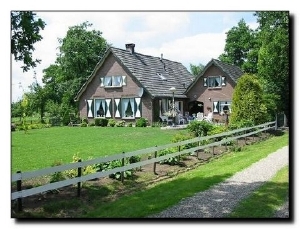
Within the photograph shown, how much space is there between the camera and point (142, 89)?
9195mm

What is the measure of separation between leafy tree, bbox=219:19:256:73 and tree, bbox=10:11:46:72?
3139 mm

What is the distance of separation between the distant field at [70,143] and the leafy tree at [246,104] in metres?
3.11

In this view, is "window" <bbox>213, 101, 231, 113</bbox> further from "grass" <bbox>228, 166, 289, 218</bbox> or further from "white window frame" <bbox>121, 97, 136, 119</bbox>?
"grass" <bbox>228, 166, 289, 218</bbox>

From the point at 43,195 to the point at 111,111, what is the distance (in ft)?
8.06

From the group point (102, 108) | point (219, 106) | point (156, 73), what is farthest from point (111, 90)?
point (219, 106)

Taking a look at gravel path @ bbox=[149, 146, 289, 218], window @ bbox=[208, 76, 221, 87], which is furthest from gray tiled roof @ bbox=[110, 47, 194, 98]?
gravel path @ bbox=[149, 146, 289, 218]

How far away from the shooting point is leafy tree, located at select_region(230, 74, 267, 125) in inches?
398

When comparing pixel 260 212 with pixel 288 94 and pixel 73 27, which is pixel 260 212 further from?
pixel 73 27

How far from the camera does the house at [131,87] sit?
7.03 meters

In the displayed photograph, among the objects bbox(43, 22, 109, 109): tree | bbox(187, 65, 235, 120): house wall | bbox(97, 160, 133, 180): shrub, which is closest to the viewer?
bbox(43, 22, 109, 109): tree

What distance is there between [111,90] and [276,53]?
3453 millimetres

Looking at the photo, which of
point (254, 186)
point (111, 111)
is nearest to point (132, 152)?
point (111, 111)

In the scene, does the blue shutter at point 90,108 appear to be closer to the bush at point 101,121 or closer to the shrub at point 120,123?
the bush at point 101,121

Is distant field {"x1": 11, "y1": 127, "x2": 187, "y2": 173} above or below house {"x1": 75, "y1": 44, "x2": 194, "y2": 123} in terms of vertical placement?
below
